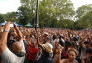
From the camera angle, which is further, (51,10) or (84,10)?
(84,10)

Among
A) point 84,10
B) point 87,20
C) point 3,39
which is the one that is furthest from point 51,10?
point 3,39

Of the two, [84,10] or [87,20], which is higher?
[84,10]

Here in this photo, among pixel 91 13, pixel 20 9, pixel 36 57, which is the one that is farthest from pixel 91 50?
pixel 91 13

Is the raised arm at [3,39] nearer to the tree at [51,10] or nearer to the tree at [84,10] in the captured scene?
the tree at [51,10]

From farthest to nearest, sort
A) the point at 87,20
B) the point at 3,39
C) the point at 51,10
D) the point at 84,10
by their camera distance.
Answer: the point at 84,10
the point at 87,20
the point at 51,10
the point at 3,39

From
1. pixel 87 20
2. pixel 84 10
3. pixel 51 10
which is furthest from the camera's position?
pixel 84 10

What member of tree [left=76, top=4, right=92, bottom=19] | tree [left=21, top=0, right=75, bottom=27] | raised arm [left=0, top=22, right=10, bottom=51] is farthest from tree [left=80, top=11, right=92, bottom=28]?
raised arm [left=0, top=22, right=10, bottom=51]

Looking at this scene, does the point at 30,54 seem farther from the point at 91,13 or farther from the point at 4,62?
the point at 91,13

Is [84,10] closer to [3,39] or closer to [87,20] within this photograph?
[87,20]

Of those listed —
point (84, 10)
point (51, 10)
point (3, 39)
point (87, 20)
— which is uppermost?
point (3, 39)

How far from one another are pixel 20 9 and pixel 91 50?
10538 centimetres

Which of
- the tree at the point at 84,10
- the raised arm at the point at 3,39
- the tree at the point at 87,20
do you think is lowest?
the tree at the point at 87,20

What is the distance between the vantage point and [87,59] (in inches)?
323

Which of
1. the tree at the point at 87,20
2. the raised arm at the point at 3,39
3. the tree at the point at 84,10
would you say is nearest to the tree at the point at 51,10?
the tree at the point at 87,20
